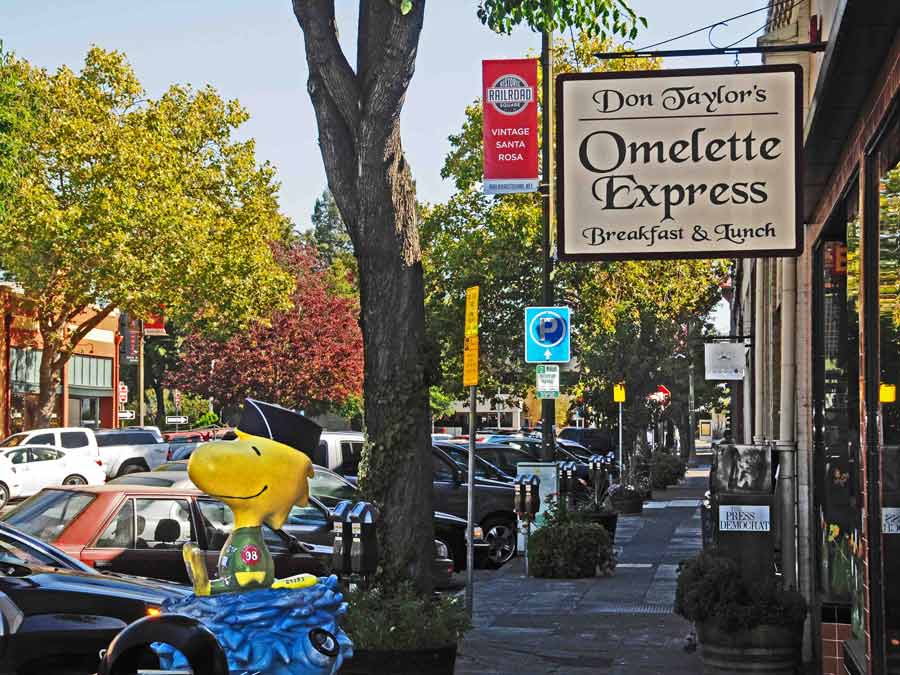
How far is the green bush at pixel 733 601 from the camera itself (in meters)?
9.33

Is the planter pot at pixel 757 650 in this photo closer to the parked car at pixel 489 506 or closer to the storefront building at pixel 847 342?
the storefront building at pixel 847 342

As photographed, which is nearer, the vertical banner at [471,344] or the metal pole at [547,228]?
the vertical banner at [471,344]

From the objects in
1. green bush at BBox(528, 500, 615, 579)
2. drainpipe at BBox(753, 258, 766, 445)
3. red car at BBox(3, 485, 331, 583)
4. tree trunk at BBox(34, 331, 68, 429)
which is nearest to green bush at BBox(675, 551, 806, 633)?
red car at BBox(3, 485, 331, 583)

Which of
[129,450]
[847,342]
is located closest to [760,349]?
[847,342]

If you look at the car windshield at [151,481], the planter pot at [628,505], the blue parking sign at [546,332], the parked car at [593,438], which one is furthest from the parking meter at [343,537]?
the parked car at [593,438]

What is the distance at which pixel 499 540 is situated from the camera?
2020 cm

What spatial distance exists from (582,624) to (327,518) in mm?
2951

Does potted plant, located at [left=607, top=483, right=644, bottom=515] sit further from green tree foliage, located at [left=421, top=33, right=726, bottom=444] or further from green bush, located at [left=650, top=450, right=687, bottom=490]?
green bush, located at [left=650, top=450, right=687, bottom=490]

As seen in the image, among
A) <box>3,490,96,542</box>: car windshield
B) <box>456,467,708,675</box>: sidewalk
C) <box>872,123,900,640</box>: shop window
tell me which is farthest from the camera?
<box>3,490,96,542</box>: car windshield

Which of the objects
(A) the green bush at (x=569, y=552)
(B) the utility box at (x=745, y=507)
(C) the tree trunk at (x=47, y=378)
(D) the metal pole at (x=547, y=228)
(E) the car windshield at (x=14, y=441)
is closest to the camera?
(B) the utility box at (x=745, y=507)

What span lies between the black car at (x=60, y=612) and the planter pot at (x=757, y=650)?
3554 mm

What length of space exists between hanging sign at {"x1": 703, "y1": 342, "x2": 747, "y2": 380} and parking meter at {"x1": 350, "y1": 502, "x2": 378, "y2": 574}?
1214cm

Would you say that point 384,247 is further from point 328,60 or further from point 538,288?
point 538,288

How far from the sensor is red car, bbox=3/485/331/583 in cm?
1118
